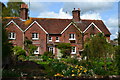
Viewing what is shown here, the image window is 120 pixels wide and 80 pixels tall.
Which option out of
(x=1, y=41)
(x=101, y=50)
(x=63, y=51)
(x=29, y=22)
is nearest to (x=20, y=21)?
(x=29, y=22)

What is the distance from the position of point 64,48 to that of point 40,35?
5.58 metres

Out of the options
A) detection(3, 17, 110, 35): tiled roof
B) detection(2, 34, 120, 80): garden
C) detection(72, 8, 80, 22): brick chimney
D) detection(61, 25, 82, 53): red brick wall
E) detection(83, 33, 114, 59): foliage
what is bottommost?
detection(2, 34, 120, 80): garden

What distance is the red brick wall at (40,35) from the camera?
122 ft

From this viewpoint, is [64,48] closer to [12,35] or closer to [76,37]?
[76,37]

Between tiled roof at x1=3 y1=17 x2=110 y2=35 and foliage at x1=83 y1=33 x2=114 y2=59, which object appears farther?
tiled roof at x1=3 y1=17 x2=110 y2=35

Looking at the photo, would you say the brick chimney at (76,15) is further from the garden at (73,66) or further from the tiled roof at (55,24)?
the garden at (73,66)

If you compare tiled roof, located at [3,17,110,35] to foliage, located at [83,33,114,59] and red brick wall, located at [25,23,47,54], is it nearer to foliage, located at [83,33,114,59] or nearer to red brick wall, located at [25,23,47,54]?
red brick wall, located at [25,23,47,54]

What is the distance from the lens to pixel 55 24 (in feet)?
131

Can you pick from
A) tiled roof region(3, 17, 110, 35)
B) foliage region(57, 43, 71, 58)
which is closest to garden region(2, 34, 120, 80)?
foliage region(57, 43, 71, 58)

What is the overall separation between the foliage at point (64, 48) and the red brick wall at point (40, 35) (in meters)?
3.16

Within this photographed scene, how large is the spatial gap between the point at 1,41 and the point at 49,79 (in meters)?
3.67

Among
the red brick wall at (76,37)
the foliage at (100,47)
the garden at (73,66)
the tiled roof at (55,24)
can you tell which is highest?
the tiled roof at (55,24)

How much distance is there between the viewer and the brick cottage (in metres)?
37.2

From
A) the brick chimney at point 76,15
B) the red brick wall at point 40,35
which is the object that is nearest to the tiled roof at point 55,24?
the brick chimney at point 76,15
